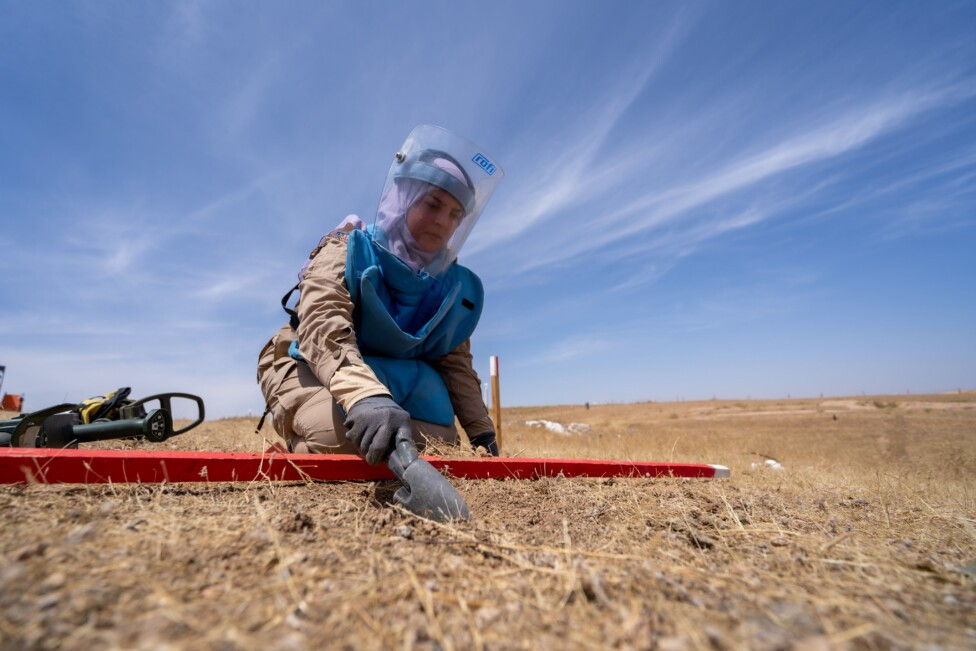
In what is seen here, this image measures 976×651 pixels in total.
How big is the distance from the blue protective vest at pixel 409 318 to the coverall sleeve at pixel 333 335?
0.51 ft

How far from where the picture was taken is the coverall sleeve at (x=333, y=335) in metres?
2.26

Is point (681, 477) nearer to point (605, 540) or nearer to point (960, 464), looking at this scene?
point (605, 540)

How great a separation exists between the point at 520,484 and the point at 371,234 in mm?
2009

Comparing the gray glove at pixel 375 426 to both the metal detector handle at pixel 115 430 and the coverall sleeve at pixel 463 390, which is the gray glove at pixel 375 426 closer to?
the metal detector handle at pixel 115 430

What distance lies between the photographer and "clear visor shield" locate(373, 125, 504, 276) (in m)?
3.31

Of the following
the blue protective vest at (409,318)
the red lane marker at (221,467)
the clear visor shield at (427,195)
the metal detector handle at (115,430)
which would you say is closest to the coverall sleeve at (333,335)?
the blue protective vest at (409,318)

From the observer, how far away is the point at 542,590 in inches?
47.1

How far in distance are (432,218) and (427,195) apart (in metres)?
0.16

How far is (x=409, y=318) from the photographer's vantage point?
3.40 meters

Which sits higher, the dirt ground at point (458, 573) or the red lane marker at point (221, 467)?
the red lane marker at point (221, 467)

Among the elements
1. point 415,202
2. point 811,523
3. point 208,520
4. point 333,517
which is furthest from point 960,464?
point 208,520

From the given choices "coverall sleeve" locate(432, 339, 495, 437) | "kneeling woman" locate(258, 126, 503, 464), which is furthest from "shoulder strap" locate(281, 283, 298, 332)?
"coverall sleeve" locate(432, 339, 495, 437)

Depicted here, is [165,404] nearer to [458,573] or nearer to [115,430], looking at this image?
[115,430]

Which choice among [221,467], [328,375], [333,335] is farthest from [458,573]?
[333,335]
